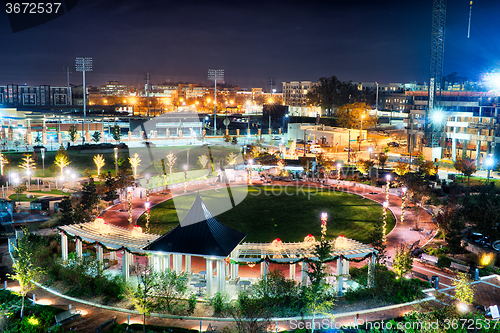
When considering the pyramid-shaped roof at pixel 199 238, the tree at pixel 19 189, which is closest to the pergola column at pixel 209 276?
the pyramid-shaped roof at pixel 199 238

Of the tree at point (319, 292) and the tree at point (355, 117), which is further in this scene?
the tree at point (355, 117)

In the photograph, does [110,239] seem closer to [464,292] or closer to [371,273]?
[371,273]

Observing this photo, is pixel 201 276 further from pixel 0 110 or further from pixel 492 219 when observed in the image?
pixel 0 110

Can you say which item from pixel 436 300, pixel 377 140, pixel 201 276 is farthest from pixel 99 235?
pixel 377 140

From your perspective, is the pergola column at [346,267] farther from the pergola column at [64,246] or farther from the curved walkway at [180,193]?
the pergola column at [64,246]

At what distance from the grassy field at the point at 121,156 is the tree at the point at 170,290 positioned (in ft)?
101

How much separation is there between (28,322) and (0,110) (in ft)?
255

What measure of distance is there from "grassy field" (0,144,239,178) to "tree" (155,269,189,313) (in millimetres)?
30826

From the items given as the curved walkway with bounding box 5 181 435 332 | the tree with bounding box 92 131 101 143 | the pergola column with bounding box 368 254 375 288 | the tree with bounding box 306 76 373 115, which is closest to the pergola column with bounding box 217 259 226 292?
the curved walkway with bounding box 5 181 435 332

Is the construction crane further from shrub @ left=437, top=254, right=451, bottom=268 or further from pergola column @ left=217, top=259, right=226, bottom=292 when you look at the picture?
pergola column @ left=217, top=259, right=226, bottom=292

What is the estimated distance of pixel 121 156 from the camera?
193ft

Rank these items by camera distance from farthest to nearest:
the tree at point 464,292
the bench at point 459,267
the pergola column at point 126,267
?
the bench at point 459,267
the pergola column at point 126,267
the tree at point 464,292

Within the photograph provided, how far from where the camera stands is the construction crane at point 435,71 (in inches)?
2534

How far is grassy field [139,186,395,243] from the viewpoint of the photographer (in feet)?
94.9
